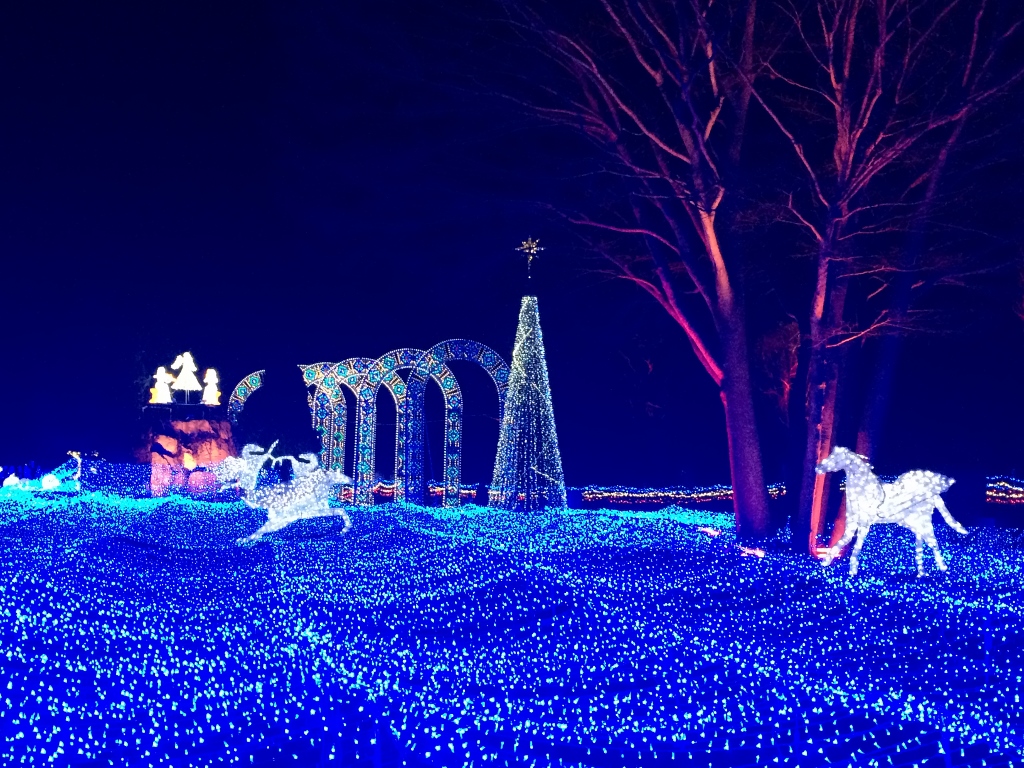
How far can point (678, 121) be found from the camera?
35.2 feet

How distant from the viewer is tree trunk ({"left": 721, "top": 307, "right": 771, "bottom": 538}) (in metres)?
11.6

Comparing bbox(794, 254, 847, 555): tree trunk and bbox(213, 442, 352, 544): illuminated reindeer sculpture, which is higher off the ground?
bbox(794, 254, 847, 555): tree trunk

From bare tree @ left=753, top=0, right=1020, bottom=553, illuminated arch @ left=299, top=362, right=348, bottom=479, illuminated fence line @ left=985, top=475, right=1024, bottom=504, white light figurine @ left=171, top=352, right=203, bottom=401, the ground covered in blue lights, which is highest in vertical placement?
bare tree @ left=753, top=0, right=1020, bottom=553

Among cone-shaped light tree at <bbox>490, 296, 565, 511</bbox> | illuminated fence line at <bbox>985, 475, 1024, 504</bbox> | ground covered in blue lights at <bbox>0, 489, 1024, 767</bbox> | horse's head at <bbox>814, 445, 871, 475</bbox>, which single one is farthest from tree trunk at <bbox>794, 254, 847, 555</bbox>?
illuminated fence line at <bbox>985, 475, 1024, 504</bbox>

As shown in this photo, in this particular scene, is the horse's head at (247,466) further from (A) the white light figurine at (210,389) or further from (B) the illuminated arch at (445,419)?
(A) the white light figurine at (210,389)

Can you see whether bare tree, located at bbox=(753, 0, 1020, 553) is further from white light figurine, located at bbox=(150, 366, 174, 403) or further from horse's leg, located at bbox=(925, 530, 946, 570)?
white light figurine, located at bbox=(150, 366, 174, 403)

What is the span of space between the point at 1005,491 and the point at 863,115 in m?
9.04

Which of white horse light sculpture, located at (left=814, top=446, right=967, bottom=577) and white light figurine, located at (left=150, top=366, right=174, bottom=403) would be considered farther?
white light figurine, located at (left=150, top=366, right=174, bottom=403)

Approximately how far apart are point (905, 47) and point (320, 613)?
30.6ft

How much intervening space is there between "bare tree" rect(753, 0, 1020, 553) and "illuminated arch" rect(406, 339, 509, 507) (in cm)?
540

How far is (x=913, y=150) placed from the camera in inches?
458

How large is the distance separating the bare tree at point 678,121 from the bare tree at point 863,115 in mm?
663

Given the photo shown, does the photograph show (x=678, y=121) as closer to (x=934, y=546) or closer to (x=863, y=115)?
(x=863, y=115)

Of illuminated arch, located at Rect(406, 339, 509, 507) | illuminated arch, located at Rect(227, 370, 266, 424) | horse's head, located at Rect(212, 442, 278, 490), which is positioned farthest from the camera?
illuminated arch, located at Rect(227, 370, 266, 424)
